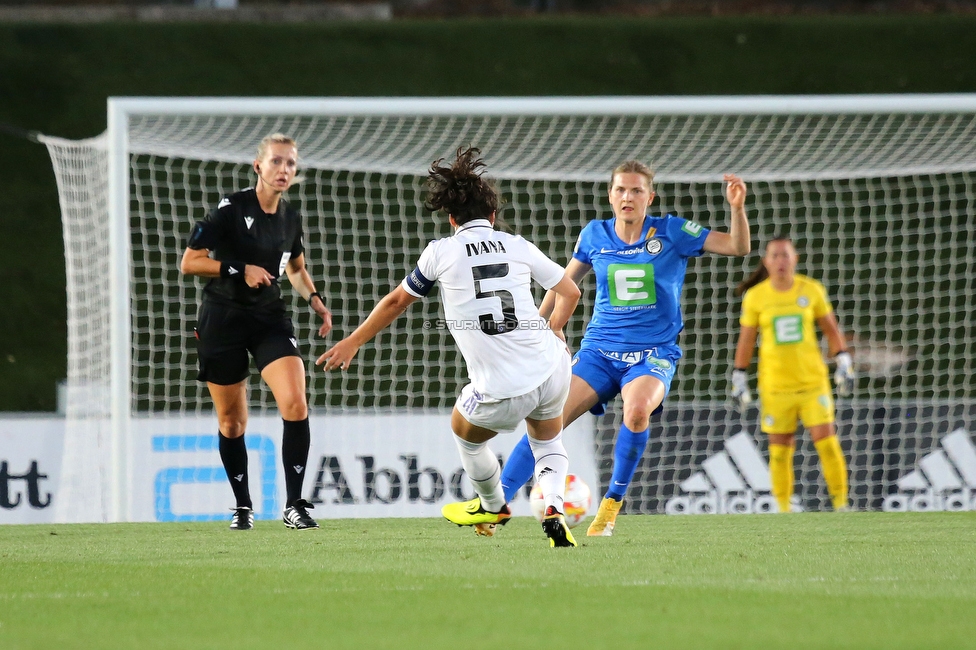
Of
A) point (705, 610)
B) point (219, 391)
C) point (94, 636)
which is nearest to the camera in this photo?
point (94, 636)

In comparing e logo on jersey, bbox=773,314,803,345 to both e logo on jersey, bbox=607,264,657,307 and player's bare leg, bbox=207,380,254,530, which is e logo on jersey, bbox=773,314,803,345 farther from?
player's bare leg, bbox=207,380,254,530

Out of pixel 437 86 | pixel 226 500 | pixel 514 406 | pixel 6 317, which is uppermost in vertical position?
pixel 437 86

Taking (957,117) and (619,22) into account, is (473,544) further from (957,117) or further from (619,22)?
(619,22)

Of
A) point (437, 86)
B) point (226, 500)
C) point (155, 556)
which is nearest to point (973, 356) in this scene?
point (437, 86)

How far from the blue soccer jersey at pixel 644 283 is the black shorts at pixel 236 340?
5.25 feet

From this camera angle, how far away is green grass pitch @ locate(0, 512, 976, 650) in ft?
10.6

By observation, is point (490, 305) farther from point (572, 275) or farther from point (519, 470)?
point (572, 275)

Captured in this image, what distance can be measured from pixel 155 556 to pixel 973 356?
9995 mm

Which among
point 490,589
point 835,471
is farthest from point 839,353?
point 490,589

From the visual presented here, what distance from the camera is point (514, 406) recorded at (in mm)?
5238

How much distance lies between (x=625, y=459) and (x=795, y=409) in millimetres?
3826

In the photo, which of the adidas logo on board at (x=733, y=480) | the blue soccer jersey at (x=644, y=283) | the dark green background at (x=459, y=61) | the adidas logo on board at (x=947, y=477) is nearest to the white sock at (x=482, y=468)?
the blue soccer jersey at (x=644, y=283)

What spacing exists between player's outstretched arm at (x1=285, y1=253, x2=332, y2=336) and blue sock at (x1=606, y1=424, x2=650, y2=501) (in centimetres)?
173

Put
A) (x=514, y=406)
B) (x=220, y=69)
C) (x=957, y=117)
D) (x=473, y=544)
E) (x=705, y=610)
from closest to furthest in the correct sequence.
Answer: (x=705, y=610)
(x=514, y=406)
(x=473, y=544)
(x=957, y=117)
(x=220, y=69)
